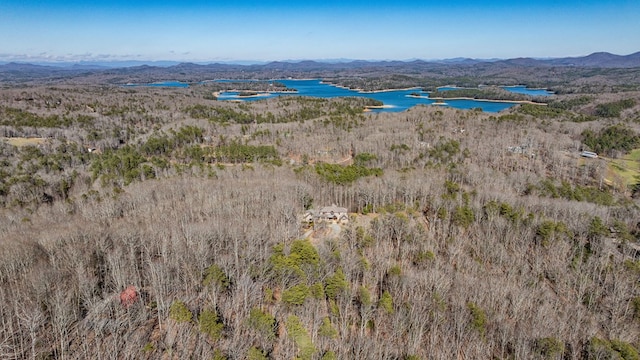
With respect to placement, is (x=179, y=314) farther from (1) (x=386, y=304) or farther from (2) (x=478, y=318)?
(2) (x=478, y=318)

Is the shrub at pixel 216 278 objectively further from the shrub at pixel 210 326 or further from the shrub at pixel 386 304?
the shrub at pixel 386 304

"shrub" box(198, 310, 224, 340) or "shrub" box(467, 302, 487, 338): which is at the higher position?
"shrub" box(198, 310, 224, 340)

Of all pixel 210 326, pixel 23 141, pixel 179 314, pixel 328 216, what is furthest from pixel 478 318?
pixel 23 141

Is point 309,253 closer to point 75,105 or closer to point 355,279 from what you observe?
point 355,279

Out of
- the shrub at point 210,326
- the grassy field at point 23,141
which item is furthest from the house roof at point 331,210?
the grassy field at point 23,141

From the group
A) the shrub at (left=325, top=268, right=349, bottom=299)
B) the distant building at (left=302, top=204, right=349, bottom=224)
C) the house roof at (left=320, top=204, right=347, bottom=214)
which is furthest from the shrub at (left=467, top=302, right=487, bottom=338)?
the house roof at (left=320, top=204, right=347, bottom=214)

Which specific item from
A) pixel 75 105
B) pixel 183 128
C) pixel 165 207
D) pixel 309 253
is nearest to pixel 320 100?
pixel 183 128

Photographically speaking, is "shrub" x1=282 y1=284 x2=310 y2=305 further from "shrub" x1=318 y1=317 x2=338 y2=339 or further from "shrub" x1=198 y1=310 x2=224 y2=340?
"shrub" x1=198 y1=310 x2=224 y2=340
